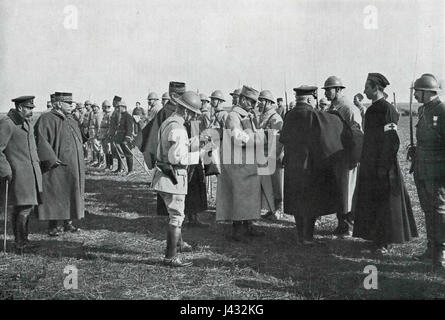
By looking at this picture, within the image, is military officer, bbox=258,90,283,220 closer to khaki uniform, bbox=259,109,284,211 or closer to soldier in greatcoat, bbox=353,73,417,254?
khaki uniform, bbox=259,109,284,211

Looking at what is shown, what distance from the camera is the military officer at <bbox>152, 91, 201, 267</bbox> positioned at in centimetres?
566

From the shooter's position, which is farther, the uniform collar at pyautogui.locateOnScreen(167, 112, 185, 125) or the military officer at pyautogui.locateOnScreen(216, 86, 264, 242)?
the military officer at pyautogui.locateOnScreen(216, 86, 264, 242)

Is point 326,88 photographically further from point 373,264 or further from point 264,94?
point 373,264

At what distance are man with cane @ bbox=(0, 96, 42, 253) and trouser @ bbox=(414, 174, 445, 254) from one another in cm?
537

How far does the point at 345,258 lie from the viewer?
6285 mm

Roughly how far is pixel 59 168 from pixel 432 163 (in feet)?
18.4

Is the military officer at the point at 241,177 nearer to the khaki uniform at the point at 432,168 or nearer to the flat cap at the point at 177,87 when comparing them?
the flat cap at the point at 177,87

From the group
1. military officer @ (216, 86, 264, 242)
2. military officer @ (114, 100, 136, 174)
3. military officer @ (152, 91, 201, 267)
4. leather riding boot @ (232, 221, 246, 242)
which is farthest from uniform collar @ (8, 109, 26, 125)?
military officer @ (114, 100, 136, 174)

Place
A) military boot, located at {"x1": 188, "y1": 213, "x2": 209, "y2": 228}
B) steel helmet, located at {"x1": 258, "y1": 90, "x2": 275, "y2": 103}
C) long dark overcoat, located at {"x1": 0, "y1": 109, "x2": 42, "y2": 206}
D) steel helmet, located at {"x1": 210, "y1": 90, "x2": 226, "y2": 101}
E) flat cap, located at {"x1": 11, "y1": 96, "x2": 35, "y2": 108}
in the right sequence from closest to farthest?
long dark overcoat, located at {"x1": 0, "y1": 109, "x2": 42, "y2": 206} → flat cap, located at {"x1": 11, "y1": 96, "x2": 35, "y2": 108} → military boot, located at {"x1": 188, "y1": 213, "x2": 209, "y2": 228} → steel helmet, located at {"x1": 258, "y1": 90, "x2": 275, "y2": 103} → steel helmet, located at {"x1": 210, "y1": 90, "x2": 226, "y2": 101}

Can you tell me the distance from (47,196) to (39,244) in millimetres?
840

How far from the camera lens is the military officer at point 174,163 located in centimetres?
566

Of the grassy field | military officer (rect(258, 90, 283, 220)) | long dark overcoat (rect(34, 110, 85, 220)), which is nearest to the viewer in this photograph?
the grassy field

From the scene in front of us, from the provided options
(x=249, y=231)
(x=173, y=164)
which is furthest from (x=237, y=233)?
(x=173, y=164)

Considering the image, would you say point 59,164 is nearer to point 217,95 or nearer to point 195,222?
point 195,222
